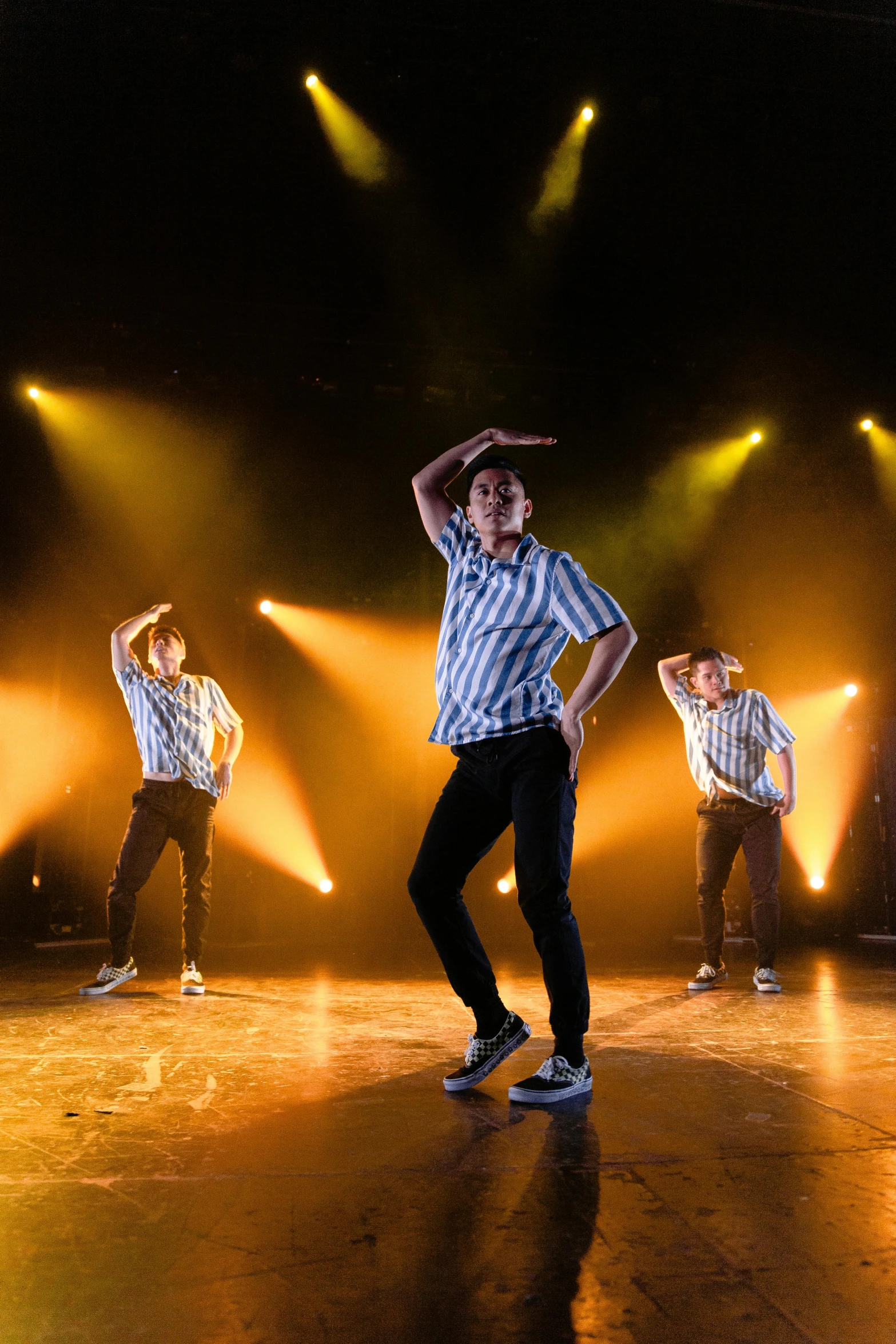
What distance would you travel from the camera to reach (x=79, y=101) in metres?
5.69

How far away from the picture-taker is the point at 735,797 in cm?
458

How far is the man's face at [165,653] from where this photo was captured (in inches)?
179

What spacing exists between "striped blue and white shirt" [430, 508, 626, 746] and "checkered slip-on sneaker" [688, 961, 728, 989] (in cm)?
279

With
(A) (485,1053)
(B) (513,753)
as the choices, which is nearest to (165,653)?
(B) (513,753)

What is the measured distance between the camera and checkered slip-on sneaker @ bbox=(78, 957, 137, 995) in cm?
413

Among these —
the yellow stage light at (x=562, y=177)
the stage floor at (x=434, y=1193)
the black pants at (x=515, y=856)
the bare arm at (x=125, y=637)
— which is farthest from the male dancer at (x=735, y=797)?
the yellow stage light at (x=562, y=177)

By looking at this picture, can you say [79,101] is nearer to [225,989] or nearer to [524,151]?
[524,151]

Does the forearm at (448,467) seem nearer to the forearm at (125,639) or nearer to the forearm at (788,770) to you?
the forearm at (125,639)

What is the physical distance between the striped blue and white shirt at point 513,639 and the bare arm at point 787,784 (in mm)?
2572

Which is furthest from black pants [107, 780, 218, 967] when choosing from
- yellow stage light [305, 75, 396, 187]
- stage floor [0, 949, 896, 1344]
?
yellow stage light [305, 75, 396, 187]

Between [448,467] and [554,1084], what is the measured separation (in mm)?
1875

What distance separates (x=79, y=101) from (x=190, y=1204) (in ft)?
22.3

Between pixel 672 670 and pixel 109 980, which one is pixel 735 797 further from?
pixel 109 980

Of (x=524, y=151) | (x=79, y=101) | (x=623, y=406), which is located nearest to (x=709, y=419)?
(x=623, y=406)
